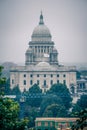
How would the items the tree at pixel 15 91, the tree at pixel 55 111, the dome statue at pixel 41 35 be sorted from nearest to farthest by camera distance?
the tree at pixel 55 111, the tree at pixel 15 91, the dome statue at pixel 41 35

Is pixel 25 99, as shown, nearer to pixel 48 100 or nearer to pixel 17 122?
pixel 48 100

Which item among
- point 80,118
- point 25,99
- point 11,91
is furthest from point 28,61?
point 80,118

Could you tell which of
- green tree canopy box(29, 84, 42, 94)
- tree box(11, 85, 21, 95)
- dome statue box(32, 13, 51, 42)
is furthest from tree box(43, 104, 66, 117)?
dome statue box(32, 13, 51, 42)

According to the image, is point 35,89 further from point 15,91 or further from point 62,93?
point 62,93

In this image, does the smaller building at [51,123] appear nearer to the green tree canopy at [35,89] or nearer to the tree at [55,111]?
the tree at [55,111]

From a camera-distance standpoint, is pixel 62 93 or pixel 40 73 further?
pixel 40 73

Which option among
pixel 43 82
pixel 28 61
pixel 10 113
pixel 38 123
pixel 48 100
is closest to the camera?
pixel 10 113

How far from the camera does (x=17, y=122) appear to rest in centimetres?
4019

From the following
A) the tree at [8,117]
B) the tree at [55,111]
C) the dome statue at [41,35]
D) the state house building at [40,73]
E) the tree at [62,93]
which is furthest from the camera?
the dome statue at [41,35]

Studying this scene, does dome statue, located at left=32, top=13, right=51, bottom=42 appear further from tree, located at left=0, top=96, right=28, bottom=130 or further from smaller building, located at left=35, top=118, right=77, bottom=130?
tree, located at left=0, top=96, right=28, bottom=130

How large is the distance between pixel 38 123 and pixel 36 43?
72.9 meters

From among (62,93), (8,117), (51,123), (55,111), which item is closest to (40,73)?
(62,93)

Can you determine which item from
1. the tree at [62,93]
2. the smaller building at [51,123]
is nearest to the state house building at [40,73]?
the tree at [62,93]

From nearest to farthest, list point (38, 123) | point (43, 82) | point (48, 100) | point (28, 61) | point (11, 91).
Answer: point (38, 123)
point (48, 100)
point (11, 91)
point (43, 82)
point (28, 61)
